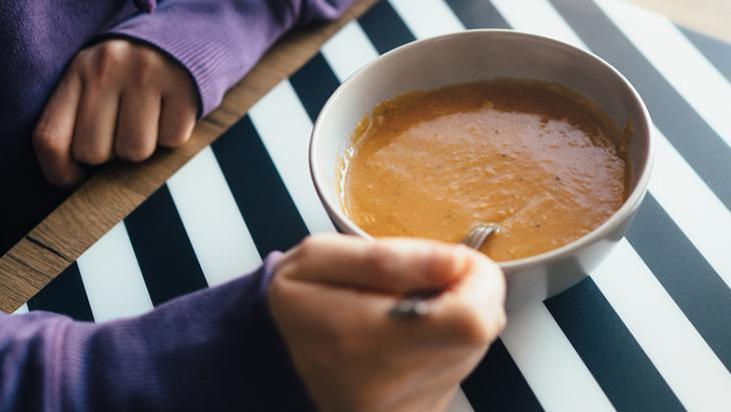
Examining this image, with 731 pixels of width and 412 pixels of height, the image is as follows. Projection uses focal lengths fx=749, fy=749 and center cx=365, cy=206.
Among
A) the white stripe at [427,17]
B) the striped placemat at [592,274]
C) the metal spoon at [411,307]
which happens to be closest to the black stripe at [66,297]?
the striped placemat at [592,274]

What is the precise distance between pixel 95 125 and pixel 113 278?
264 mm

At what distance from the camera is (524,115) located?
1.02 m

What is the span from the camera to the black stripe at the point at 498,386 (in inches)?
32.8

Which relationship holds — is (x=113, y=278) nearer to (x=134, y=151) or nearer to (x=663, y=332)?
(x=134, y=151)

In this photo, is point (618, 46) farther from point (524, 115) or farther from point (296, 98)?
point (296, 98)

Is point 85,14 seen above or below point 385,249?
below

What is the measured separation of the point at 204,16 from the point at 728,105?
85 centimetres

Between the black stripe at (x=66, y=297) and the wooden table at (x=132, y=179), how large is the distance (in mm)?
14

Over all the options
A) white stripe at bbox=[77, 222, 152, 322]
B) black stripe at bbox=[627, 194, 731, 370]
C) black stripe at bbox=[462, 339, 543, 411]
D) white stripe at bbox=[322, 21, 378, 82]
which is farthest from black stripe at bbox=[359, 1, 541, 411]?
white stripe at bbox=[322, 21, 378, 82]

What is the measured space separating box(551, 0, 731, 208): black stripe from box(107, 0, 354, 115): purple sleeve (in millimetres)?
413

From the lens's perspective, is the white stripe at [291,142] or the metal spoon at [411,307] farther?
the white stripe at [291,142]

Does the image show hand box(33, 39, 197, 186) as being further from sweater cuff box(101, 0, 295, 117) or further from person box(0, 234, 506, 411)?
person box(0, 234, 506, 411)

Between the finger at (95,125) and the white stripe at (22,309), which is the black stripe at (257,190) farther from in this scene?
the white stripe at (22,309)

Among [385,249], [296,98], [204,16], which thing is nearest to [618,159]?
[385,249]
